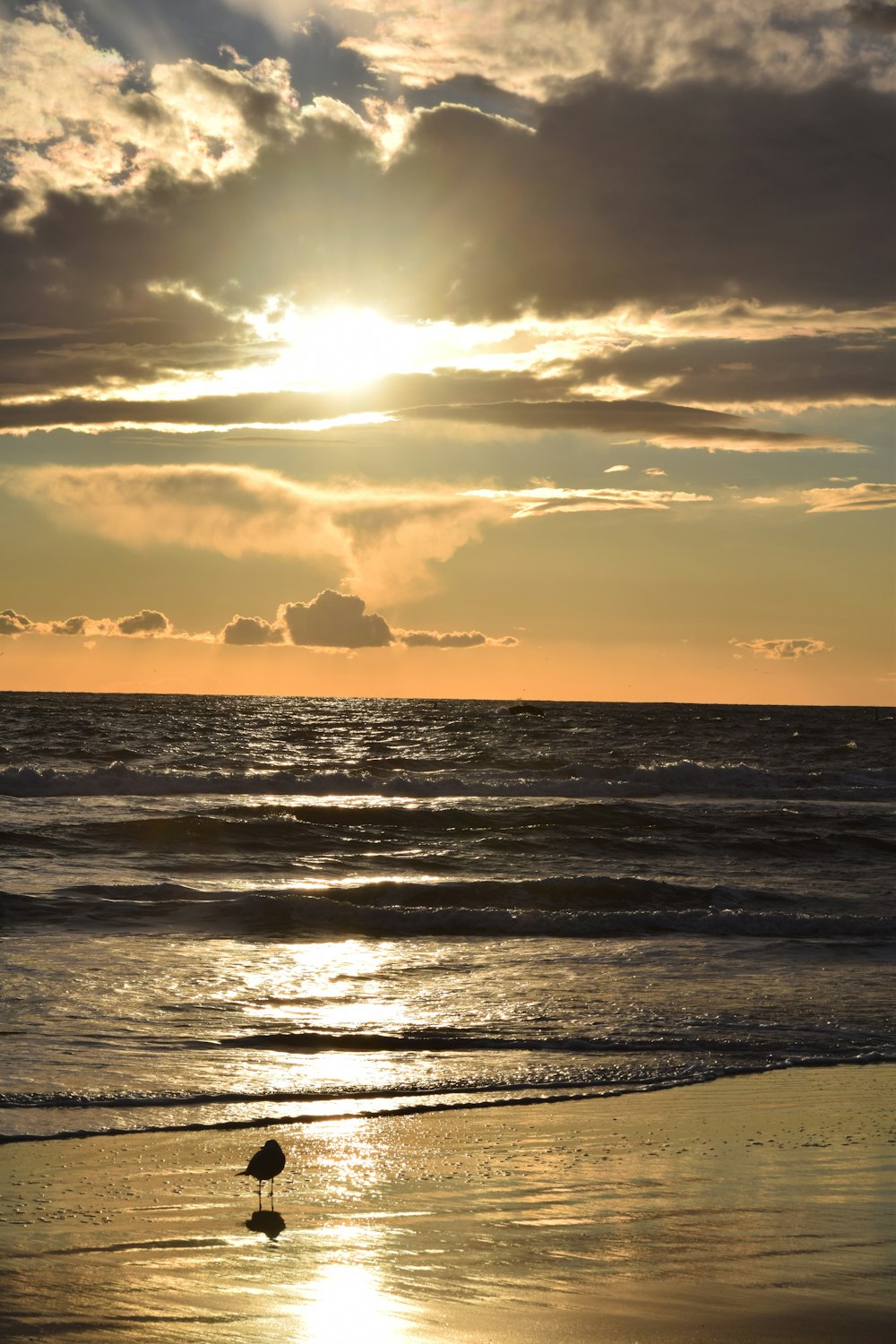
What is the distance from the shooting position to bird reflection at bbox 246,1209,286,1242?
760cm

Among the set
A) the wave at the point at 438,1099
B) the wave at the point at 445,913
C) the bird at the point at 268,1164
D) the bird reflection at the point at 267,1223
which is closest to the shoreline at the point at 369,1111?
the wave at the point at 438,1099

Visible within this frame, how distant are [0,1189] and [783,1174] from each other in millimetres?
5130

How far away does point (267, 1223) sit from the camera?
7.75m

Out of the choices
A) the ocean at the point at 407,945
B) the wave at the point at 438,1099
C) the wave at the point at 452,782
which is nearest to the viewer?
the wave at the point at 438,1099

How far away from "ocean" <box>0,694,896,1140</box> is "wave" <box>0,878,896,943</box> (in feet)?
0.26

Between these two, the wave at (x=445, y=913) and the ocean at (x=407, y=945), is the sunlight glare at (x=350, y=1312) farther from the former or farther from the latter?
the wave at (x=445, y=913)

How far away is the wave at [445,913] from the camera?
66.8 ft

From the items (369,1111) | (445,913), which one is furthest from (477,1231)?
(445,913)

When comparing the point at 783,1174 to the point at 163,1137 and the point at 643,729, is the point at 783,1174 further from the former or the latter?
the point at 643,729

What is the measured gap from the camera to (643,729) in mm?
97000

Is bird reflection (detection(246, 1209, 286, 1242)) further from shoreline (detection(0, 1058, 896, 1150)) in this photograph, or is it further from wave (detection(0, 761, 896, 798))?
wave (detection(0, 761, 896, 798))

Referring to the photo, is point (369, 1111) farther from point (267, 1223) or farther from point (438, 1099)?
point (267, 1223)

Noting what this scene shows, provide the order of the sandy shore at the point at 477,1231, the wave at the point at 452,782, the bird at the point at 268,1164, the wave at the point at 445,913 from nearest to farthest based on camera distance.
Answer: the sandy shore at the point at 477,1231 → the bird at the point at 268,1164 → the wave at the point at 445,913 → the wave at the point at 452,782

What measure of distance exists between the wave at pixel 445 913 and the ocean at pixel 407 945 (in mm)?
79
